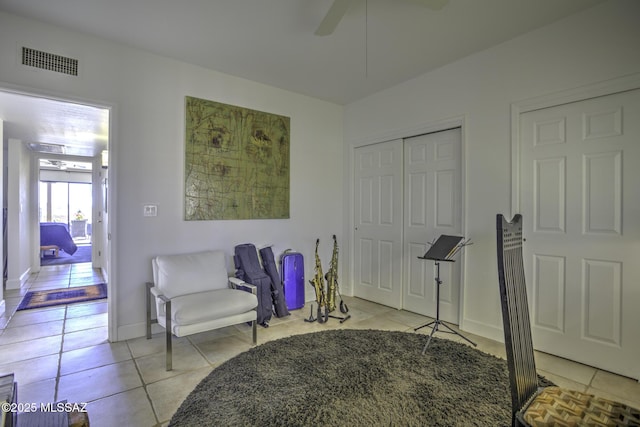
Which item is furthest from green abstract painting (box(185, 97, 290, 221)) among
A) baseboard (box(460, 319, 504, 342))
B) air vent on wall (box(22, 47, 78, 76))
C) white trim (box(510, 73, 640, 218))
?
white trim (box(510, 73, 640, 218))

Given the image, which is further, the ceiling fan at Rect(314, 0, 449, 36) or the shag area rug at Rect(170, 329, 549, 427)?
the ceiling fan at Rect(314, 0, 449, 36)

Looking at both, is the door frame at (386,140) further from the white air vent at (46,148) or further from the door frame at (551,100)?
the white air vent at (46,148)

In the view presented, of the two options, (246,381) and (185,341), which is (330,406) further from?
(185,341)

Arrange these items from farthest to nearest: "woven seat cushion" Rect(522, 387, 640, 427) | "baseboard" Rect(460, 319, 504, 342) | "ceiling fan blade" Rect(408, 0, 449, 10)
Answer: "baseboard" Rect(460, 319, 504, 342) → "ceiling fan blade" Rect(408, 0, 449, 10) → "woven seat cushion" Rect(522, 387, 640, 427)

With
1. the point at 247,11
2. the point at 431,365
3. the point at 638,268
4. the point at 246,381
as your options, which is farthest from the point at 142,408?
the point at 638,268

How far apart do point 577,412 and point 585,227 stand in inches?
76.5

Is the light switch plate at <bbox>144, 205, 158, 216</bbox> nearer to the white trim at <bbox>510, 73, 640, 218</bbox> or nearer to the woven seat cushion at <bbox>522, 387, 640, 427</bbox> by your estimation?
the woven seat cushion at <bbox>522, 387, 640, 427</bbox>

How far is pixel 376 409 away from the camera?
1.92m

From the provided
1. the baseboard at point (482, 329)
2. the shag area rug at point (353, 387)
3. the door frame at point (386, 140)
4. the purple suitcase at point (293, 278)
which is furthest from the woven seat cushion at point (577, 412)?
the purple suitcase at point (293, 278)

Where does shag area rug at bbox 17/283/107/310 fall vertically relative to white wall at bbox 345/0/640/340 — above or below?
below

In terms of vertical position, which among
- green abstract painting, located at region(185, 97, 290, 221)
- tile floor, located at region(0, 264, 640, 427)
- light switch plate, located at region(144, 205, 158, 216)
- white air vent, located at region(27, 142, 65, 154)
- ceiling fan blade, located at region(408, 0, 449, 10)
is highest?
ceiling fan blade, located at region(408, 0, 449, 10)

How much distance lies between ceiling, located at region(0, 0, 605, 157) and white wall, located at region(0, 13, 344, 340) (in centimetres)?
14

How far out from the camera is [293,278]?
3.93 meters

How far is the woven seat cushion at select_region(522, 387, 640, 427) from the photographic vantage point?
1076 mm
